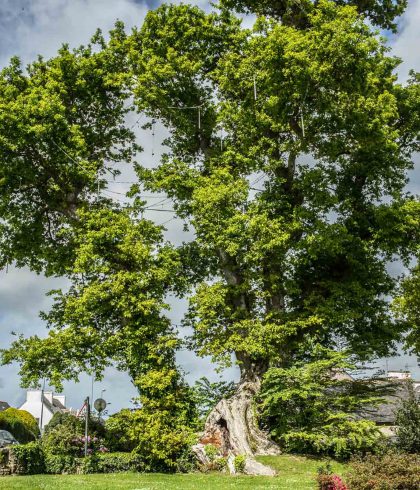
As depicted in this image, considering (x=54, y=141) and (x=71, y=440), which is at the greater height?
(x=54, y=141)

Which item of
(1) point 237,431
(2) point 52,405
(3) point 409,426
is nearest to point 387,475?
(1) point 237,431

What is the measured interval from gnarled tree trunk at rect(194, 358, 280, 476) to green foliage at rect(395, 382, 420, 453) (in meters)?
5.54

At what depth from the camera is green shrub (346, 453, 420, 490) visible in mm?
10570

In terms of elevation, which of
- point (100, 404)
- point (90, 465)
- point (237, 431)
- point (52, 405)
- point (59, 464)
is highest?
point (52, 405)

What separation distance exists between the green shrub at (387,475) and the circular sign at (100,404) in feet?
55.5

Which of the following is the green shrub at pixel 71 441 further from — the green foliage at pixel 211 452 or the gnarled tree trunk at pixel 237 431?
the green foliage at pixel 211 452

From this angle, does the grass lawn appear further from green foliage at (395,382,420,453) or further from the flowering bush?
green foliage at (395,382,420,453)

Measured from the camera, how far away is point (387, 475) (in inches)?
429

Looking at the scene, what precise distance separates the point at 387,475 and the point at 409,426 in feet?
45.2

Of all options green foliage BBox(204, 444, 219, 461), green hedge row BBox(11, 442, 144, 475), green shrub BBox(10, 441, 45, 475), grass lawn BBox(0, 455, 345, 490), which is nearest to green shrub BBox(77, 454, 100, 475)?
green hedge row BBox(11, 442, 144, 475)

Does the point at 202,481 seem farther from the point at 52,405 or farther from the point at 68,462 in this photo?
the point at 52,405

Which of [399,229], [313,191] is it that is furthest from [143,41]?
[399,229]

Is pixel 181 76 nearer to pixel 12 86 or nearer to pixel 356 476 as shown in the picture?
pixel 12 86

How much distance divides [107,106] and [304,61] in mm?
11379
